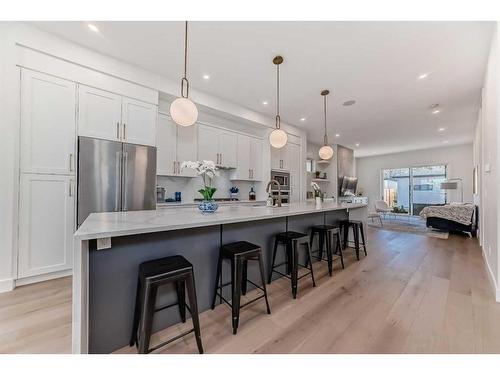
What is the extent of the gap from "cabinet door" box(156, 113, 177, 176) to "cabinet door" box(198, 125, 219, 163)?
0.49 meters

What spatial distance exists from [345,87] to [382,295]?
3150 mm

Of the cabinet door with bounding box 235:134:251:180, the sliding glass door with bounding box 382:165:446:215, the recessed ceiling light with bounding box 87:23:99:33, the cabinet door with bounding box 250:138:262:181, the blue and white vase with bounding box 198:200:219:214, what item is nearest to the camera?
the blue and white vase with bounding box 198:200:219:214

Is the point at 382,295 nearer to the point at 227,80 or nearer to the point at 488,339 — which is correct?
the point at 488,339

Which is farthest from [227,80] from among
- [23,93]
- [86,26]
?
[23,93]

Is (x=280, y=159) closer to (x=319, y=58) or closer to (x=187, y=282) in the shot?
(x=319, y=58)

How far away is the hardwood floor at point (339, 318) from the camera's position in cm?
146

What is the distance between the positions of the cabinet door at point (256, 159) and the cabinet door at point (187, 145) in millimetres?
1517

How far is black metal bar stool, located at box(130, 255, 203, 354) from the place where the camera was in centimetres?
124

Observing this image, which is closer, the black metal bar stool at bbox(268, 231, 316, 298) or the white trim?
the black metal bar stool at bbox(268, 231, 316, 298)

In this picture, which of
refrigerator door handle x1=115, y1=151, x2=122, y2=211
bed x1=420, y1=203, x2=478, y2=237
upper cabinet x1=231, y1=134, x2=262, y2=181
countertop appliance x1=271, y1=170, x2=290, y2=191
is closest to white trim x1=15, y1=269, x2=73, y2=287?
refrigerator door handle x1=115, y1=151, x2=122, y2=211

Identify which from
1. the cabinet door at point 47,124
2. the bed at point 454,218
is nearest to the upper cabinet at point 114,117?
the cabinet door at point 47,124

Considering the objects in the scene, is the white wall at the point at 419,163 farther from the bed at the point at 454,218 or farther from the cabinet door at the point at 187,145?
the cabinet door at the point at 187,145

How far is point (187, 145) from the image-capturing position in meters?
3.81

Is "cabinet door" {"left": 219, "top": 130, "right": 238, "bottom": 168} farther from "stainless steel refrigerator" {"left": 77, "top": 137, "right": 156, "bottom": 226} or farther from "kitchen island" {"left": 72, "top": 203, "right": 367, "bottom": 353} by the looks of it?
"kitchen island" {"left": 72, "top": 203, "right": 367, "bottom": 353}
